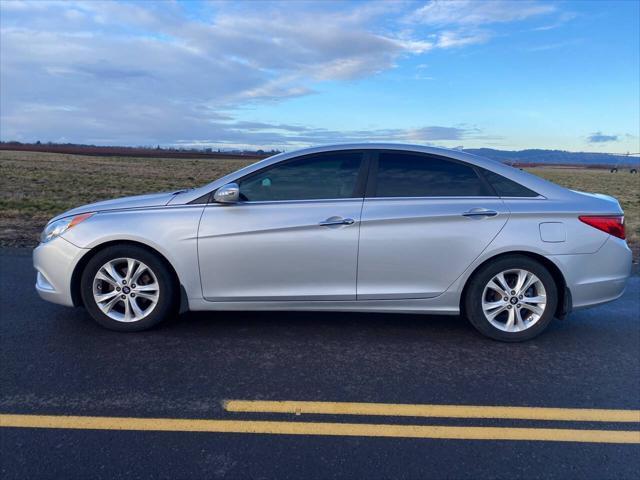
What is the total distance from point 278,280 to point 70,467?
1983mm

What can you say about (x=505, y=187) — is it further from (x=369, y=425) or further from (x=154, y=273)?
(x=154, y=273)

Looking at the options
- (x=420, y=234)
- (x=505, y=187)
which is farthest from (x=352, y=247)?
(x=505, y=187)

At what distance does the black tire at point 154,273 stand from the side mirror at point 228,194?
2.27ft

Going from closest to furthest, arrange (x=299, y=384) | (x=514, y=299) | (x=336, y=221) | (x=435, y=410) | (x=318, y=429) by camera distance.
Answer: (x=318, y=429) < (x=435, y=410) < (x=299, y=384) < (x=336, y=221) < (x=514, y=299)

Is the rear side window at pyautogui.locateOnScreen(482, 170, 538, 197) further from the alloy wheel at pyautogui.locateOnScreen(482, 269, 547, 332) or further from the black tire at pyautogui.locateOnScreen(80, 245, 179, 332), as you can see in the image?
the black tire at pyautogui.locateOnScreen(80, 245, 179, 332)

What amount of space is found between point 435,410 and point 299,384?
2.91ft

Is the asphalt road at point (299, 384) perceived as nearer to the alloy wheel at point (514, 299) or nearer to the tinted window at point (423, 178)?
the alloy wheel at point (514, 299)

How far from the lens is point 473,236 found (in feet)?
13.3

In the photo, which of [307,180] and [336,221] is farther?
[307,180]

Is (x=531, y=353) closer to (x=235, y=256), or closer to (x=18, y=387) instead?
(x=235, y=256)

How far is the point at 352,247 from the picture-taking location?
4.03 meters

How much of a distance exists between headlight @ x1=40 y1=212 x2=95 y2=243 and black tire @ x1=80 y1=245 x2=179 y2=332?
0.32 m

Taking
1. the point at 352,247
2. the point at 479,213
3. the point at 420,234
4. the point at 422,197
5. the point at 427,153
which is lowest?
the point at 352,247

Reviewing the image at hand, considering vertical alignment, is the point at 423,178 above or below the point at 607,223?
above
